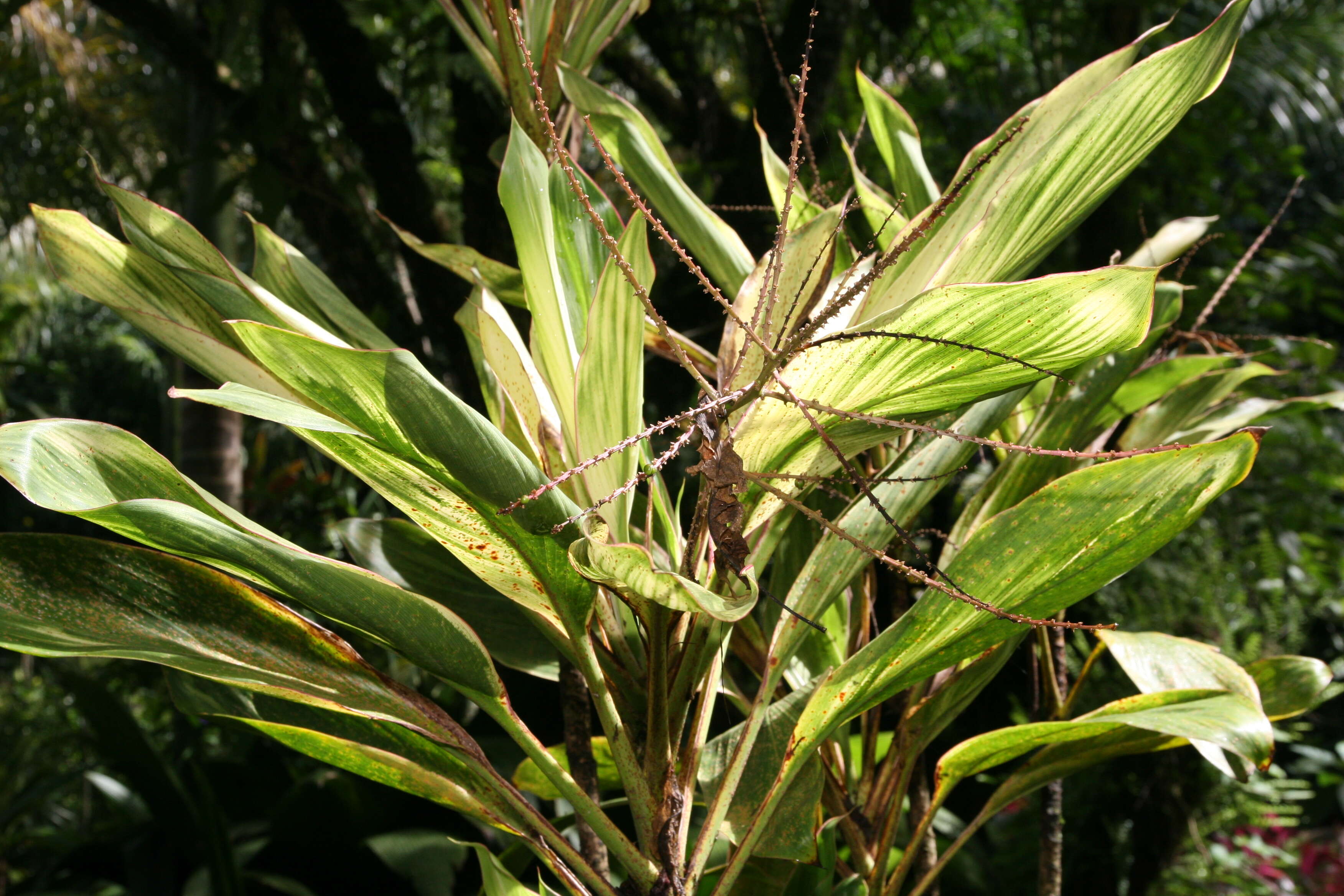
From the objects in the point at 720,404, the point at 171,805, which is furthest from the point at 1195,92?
the point at 171,805

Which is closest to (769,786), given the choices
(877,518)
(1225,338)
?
(877,518)

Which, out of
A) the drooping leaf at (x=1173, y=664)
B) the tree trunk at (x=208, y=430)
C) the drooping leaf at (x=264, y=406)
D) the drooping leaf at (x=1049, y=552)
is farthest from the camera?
the tree trunk at (x=208, y=430)

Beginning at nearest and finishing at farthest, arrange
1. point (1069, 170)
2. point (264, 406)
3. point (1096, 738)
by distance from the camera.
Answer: point (264, 406), point (1069, 170), point (1096, 738)

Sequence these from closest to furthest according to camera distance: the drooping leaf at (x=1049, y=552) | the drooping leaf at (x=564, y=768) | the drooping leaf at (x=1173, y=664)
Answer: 1. the drooping leaf at (x=1049, y=552)
2. the drooping leaf at (x=1173, y=664)
3. the drooping leaf at (x=564, y=768)

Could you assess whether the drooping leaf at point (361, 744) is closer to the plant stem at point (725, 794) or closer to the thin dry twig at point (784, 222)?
the plant stem at point (725, 794)

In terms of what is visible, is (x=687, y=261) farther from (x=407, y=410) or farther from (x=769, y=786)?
(x=769, y=786)

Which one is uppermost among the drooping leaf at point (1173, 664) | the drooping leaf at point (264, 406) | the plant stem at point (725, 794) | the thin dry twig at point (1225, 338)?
the drooping leaf at point (264, 406)

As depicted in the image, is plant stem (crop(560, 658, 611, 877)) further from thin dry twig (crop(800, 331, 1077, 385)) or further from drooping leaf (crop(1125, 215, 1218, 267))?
drooping leaf (crop(1125, 215, 1218, 267))

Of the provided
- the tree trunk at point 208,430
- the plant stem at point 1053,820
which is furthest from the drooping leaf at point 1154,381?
the tree trunk at point 208,430
